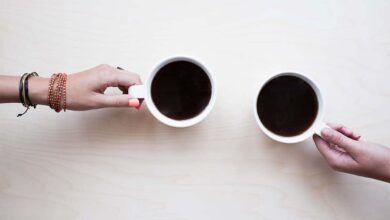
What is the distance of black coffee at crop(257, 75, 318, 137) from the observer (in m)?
0.60

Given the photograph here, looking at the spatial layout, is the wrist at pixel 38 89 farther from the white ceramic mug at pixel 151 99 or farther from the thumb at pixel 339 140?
the thumb at pixel 339 140

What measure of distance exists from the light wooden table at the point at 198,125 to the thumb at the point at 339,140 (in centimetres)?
8

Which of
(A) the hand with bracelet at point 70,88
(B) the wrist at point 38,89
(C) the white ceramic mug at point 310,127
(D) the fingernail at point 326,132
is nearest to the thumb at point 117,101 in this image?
(A) the hand with bracelet at point 70,88

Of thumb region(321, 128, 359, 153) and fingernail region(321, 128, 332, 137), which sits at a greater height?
fingernail region(321, 128, 332, 137)

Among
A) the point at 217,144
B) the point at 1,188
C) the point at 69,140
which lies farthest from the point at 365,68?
the point at 1,188

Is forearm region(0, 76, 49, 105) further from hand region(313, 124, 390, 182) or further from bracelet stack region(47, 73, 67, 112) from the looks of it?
hand region(313, 124, 390, 182)

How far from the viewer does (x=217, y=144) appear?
652 millimetres

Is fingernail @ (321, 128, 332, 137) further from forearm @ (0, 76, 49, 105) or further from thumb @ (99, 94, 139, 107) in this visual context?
forearm @ (0, 76, 49, 105)

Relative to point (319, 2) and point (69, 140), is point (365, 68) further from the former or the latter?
point (69, 140)

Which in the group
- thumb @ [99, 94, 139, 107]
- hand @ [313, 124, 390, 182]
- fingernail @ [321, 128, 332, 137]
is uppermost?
thumb @ [99, 94, 139, 107]

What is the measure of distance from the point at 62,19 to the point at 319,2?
0.52 meters

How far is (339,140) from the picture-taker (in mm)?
571

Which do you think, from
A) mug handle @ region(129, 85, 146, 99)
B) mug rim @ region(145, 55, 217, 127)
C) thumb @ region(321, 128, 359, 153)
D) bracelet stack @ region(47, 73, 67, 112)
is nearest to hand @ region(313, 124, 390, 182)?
thumb @ region(321, 128, 359, 153)

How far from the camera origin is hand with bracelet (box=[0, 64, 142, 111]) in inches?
22.3
